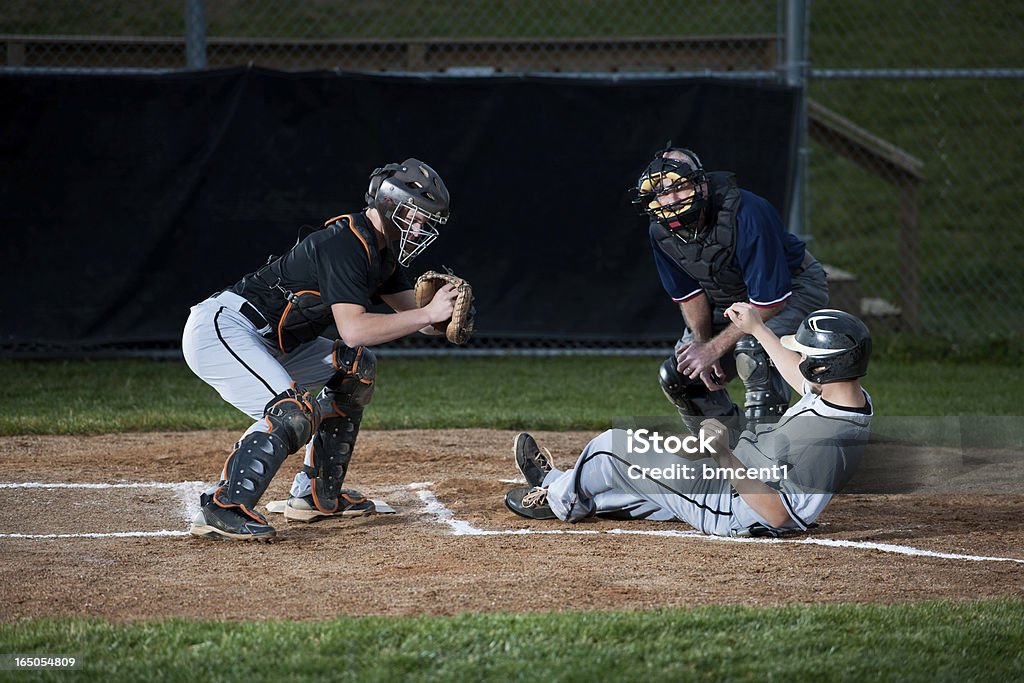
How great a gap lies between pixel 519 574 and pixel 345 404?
4.44ft

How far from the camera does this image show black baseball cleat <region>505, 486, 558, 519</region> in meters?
5.29

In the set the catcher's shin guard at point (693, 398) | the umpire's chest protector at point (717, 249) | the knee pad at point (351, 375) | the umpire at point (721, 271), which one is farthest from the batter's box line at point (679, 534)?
the umpire's chest protector at point (717, 249)

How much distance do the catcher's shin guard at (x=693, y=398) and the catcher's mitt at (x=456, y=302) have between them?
1575 mm

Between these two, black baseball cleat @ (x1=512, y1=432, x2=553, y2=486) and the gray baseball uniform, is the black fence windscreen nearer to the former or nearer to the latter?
black baseball cleat @ (x1=512, y1=432, x2=553, y2=486)

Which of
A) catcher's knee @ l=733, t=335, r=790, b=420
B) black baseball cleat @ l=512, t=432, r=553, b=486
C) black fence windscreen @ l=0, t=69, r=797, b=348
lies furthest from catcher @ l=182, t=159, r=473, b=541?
black fence windscreen @ l=0, t=69, r=797, b=348

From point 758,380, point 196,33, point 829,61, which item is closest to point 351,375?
point 758,380

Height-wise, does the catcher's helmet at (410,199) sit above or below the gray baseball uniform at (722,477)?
above

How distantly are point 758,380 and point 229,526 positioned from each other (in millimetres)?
2693

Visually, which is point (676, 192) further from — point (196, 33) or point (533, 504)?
point (196, 33)

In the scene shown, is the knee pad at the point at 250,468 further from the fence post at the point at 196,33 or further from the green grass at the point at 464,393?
the fence post at the point at 196,33

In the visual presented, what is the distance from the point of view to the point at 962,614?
382cm

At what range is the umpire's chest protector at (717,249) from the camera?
5930mm

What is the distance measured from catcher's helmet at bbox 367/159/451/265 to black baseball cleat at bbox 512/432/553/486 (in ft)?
3.26

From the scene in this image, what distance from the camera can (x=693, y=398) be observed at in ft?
21.1
